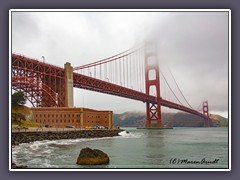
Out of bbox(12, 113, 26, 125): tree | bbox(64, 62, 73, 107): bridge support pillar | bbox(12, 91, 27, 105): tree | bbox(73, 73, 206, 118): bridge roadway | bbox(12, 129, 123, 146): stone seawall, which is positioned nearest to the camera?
bbox(12, 91, 27, 105): tree

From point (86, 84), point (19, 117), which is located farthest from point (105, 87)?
point (19, 117)

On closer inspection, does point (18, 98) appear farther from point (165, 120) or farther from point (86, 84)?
point (165, 120)

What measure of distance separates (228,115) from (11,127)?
4639mm

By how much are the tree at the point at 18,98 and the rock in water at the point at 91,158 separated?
76.4 inches

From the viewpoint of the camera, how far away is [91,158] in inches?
273

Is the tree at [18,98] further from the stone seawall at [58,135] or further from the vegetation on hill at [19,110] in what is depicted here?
the stone seawall at [58,135]

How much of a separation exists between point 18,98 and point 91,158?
7.52 ft

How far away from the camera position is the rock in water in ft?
22.4

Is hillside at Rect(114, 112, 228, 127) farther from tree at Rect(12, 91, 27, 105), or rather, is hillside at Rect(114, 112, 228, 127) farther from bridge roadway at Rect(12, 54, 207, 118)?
tree at Rect(12, 91, 27, 105)

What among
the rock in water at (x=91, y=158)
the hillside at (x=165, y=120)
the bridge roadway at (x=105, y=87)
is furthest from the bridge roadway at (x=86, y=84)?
the rock in water at (x=91, y=158)

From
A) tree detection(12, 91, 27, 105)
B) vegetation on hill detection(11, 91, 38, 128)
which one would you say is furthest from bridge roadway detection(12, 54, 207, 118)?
vegetation on hill detection(11, 91, 38, 128)

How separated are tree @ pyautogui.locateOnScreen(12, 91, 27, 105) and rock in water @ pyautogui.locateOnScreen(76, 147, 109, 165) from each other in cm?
194

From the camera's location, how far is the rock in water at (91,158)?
6.84 meters
